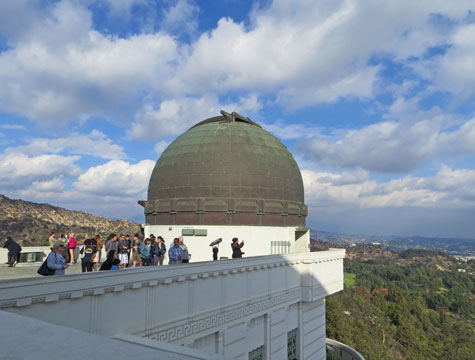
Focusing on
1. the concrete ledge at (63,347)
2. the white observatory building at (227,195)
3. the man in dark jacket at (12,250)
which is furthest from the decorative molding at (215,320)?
the man in dark jacket at (12,250)

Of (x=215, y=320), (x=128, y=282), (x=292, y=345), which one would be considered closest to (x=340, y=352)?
(x=292, y=345)

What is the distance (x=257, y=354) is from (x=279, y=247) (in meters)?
7.39

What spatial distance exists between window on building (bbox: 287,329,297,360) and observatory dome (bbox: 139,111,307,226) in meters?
6.28

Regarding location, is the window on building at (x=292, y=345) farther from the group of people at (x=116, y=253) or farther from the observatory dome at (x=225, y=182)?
the observatory dome at (x=225, y=182)

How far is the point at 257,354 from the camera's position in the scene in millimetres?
15266

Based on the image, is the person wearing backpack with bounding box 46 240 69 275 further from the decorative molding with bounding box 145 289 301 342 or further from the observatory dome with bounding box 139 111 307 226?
the observatory dome with bounding box 139 111 307 226

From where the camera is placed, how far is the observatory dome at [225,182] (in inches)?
834

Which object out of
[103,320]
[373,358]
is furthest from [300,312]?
[373,358]

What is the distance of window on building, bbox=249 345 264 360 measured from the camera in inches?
586

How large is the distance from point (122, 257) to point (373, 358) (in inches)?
1147

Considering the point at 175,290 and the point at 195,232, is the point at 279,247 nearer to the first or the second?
the point at 195,232

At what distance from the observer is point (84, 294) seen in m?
Result: 8.50

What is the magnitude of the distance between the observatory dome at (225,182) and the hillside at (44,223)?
29.8m

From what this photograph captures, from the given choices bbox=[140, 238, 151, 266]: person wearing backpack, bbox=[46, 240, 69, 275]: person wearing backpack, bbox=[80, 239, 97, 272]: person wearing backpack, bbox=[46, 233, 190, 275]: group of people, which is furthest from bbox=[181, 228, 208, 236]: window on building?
bbox=[46, 240, 69, 275]: person wearing backpack
